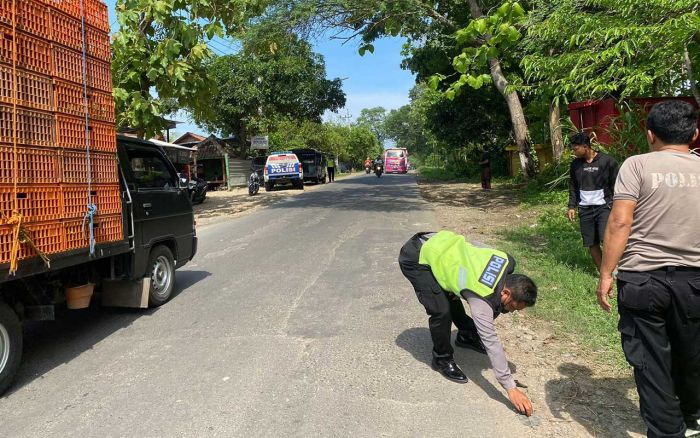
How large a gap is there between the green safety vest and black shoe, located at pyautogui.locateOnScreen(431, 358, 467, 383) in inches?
27.5

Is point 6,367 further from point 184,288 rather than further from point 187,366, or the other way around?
point 184,288

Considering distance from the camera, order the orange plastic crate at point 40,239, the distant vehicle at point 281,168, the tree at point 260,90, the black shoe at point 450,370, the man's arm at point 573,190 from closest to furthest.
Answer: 1. the orange plastic crate at point 40,239
2. the black shoe at point 450,370
3. the man's arm at point 573,190
4. the distant vehicle at point 281,168
5. the tree at point 260,90

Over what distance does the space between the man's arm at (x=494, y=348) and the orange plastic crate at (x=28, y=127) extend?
339cm

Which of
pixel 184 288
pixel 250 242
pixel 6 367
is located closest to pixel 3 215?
pixel 6 367

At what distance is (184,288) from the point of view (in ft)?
21.9

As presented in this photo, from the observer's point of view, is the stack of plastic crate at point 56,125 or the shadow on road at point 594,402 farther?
the stack of plastic crate at point 56,125

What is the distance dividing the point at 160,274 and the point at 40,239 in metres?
2.21

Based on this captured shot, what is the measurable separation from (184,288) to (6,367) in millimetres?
3064

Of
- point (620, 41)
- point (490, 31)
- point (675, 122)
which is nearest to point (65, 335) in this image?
point (675, 122)

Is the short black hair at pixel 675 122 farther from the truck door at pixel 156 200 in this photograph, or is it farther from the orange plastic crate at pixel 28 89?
the truck door at pixel 156 200

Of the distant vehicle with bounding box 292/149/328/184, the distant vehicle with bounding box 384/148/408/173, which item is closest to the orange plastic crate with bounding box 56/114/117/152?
the distant vehicle with bounding box 292/149/328/184

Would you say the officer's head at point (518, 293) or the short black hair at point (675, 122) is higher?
the short black hair at point (675, 122)

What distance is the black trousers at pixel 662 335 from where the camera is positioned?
2396 mm

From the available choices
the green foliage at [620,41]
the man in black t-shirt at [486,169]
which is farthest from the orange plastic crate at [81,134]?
the man in black t-shirt at [486,169]
